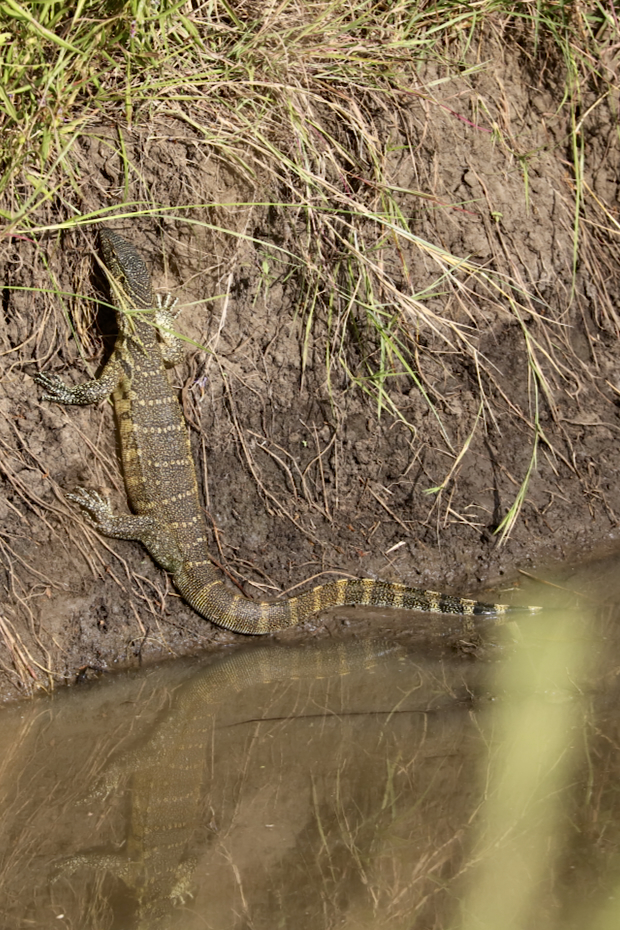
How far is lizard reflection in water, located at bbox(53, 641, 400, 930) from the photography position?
272cm

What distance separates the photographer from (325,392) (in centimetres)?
456

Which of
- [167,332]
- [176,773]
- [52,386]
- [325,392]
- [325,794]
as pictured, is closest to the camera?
[325,794]

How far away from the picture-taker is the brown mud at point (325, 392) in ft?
13.1

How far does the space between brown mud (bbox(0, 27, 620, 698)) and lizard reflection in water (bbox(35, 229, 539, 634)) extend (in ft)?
0.34

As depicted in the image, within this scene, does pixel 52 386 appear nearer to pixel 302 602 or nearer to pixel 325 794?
pixel 302 602

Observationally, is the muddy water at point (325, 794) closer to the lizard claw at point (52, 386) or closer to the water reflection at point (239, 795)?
the water reflection at point (239, 795)

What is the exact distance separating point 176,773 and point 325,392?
2216 millimetres

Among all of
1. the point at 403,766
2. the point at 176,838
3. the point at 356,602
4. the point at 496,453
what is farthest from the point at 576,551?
the point at 176,838

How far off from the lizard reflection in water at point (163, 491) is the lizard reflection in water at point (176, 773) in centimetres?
28

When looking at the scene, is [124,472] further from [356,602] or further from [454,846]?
[454,846]

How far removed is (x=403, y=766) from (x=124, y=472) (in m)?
2.13

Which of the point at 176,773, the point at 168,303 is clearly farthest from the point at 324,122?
the point at 176,773

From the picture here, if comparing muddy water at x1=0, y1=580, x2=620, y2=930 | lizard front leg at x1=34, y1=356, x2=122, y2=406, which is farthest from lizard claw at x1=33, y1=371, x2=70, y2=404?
muddy water at x1=0, y1=580, x2=620, y2=930

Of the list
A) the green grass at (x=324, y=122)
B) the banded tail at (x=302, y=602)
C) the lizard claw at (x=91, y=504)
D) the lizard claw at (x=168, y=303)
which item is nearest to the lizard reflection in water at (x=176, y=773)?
the banded tail at (x=302, y=602)
